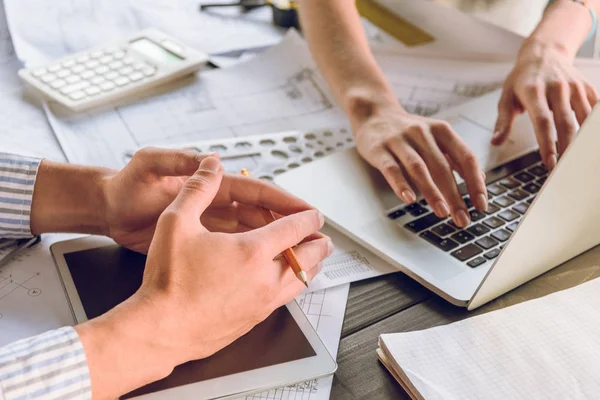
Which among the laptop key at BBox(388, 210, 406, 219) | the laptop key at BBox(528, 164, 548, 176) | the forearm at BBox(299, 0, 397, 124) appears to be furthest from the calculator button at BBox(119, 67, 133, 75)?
the laptop key at BBox(528, 164, 548, 176)

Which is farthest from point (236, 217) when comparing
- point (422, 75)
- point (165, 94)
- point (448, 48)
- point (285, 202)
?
point (448, 48)

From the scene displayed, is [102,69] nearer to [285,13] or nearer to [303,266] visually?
[285,13]

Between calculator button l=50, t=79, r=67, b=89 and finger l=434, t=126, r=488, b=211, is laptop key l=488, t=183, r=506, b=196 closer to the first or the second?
finger l=434, t=126, r=488, b=211

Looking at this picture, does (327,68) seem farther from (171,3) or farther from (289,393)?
(289,393)

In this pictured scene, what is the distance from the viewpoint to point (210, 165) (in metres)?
0.56

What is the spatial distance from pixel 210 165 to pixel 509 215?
34cm

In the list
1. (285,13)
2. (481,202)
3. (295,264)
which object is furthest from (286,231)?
(285,13)

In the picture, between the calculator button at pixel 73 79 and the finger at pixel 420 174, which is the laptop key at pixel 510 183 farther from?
the calculator button at pixel 73 79

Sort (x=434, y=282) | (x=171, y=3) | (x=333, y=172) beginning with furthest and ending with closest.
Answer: (x=171, y=3)
(x=333, y=172)
(x=434, y=282)

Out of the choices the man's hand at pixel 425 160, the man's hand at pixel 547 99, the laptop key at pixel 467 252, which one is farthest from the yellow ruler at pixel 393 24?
the laptop key at pixel 467 252

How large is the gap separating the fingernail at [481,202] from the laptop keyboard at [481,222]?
0.5 inches

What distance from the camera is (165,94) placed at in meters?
0.95

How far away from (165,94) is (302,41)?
0.84 ft

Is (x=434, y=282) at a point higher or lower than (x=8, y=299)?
higher
